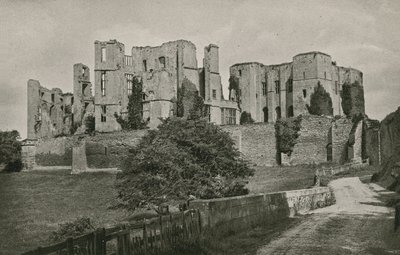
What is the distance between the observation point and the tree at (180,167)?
2489cm

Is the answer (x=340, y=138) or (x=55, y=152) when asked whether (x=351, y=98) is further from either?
(x=55, y=152)

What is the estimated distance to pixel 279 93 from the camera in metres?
78.3

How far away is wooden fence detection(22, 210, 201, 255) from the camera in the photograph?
27.1ft

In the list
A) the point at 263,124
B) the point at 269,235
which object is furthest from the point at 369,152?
the point at 269,235

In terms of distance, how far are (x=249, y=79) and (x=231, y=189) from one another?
2006 inches

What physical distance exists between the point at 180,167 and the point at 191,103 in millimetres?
43584

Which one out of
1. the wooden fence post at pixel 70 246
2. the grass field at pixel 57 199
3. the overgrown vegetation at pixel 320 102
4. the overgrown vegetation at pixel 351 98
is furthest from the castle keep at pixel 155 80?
the wooden fence post at pixel 70 246

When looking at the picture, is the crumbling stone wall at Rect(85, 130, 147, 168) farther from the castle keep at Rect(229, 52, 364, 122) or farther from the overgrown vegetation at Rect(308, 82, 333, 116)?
the overgrown vegetation at Rect(308, 82, 333, 116)

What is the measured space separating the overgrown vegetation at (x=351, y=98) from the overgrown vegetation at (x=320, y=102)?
245 inches

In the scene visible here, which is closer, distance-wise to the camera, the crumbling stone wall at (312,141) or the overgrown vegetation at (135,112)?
the crumbling stone wall at (312,141)

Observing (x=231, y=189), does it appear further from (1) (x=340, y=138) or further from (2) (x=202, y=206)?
(1) (x=340, y=138)

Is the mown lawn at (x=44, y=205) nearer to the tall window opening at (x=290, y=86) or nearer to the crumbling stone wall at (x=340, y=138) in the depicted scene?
the crumbling stone wall at (x=340, y=138)

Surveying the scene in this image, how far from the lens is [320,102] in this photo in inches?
2830

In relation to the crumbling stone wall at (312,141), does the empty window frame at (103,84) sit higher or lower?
higher
